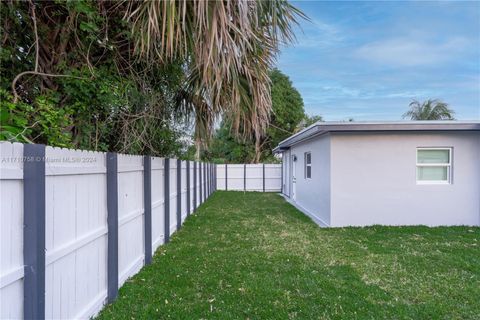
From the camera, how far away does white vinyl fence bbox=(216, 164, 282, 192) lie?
23297mm

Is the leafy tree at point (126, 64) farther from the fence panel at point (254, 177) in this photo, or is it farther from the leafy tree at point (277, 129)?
the leafy tree at point (277, 129)

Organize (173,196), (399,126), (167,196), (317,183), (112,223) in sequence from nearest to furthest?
(112,223) → (167,196) → (173,196) → (399,126) → (317,183)

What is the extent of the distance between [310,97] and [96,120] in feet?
94.9

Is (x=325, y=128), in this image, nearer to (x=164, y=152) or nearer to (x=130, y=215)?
(x=164, y=152)

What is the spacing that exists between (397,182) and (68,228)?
8.56 meters

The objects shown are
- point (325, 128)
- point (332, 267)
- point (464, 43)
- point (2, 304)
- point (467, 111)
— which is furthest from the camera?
point (467, 111)

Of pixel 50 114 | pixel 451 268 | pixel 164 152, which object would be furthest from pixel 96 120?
pixel 451 268

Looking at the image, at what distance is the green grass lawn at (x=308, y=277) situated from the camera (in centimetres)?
403

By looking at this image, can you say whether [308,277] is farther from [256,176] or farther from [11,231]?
[256,176]

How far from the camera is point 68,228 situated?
3107 millimetres

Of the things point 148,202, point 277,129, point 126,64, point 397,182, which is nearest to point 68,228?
point 148,202

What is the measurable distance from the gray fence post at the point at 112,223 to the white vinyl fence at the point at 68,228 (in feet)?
0.04

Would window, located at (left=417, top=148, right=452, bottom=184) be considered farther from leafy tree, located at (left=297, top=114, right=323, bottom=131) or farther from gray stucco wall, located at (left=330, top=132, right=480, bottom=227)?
leafy tree, located at (left=297, top=114, right=323, bottom=131)

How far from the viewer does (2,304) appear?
221 cm
